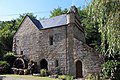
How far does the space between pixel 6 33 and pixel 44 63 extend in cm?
1412

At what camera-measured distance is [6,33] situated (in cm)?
3866

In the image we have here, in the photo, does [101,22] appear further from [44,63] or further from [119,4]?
[44,63]

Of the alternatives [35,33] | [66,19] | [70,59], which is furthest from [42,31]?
[70,59]

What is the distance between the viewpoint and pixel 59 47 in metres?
25.6

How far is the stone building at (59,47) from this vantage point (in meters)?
23.6

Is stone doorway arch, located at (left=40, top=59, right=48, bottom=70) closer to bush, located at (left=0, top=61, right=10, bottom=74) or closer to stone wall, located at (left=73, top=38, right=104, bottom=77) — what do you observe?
bush, located at (left=0, top=61, right=10, bottom=74)

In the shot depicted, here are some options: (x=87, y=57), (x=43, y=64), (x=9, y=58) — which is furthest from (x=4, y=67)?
(x=87, y=57)

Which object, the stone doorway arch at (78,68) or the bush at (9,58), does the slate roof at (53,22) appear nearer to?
the stone doorway arch at (78,68)

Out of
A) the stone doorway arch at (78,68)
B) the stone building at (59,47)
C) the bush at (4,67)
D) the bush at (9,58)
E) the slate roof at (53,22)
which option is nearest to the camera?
the stone building at (59,47)

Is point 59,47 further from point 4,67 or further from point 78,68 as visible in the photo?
point 4,67

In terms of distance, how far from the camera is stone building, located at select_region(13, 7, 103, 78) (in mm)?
23647

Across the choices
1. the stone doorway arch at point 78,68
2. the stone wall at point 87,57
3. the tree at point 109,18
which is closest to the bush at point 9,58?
the stone wall at point 87,57

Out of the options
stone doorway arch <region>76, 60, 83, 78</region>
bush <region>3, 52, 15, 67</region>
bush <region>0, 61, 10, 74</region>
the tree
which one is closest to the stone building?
stone doorway arch <region>76, 60, 83, 78</region>

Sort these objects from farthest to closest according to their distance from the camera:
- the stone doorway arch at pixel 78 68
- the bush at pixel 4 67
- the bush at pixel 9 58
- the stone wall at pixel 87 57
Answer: the bush at pixel 9 58, the bush at pixel 4 67, the stone doorway arch at pixel 78 68, the stone wall at pixel 87 57
